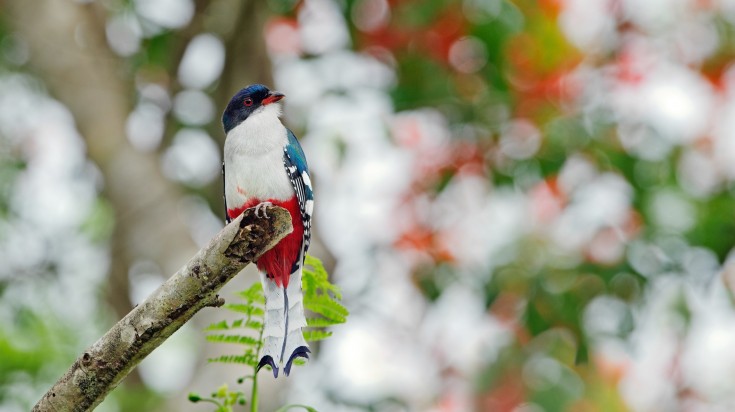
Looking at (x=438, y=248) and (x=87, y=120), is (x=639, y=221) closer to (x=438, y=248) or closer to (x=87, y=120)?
(x=438, y=248)

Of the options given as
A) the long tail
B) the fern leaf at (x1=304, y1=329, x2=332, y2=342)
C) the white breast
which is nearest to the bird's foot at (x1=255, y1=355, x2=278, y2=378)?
the long tail

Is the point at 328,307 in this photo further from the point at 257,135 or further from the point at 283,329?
the point at 257,135

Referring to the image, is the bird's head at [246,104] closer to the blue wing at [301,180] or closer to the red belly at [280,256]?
the blue wing at [301,180]

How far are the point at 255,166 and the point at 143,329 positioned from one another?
514mm

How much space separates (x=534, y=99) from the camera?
5.27m

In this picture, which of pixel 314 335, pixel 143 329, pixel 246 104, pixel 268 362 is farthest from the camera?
pixel 246 104

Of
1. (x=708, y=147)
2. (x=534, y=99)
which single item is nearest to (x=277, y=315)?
(x=534, y=99)

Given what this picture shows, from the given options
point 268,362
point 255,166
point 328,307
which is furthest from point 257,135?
point 268,362

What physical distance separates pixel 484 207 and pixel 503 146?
684mm

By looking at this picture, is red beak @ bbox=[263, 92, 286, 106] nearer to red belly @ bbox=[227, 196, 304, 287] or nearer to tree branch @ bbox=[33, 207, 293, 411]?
red belly @ bbox=[227, 196, 304, 287]

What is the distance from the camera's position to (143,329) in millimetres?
Answer: 1504

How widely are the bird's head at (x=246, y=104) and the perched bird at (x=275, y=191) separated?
37 mm

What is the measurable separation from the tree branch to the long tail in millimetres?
156

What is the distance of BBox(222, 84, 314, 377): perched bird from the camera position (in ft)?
5.93
